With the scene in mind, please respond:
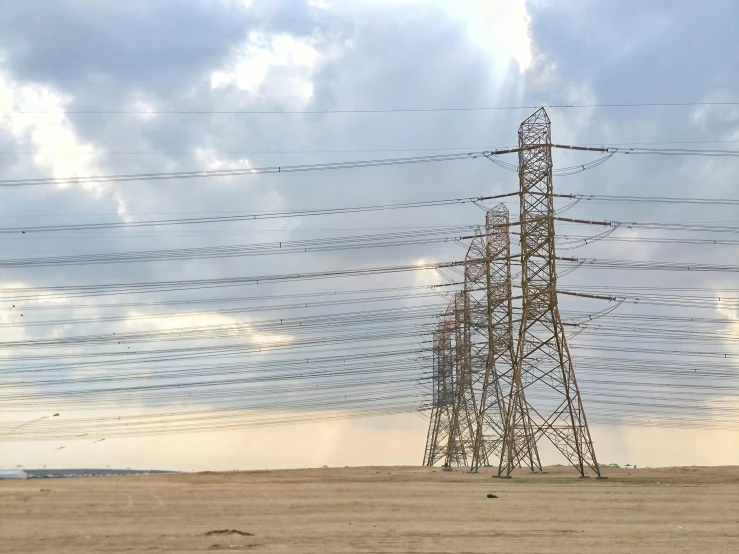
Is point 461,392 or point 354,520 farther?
point 461,392

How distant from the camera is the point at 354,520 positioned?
25.7 metres

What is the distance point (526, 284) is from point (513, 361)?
15.2 ft

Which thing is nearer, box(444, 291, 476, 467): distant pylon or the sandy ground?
the sandy ground

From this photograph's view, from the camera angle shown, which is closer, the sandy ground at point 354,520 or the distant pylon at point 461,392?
the sandy ground at point 354,520

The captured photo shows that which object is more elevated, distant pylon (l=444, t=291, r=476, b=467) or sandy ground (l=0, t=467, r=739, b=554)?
distant pylon (l=444, t=291, r=476, b=467)

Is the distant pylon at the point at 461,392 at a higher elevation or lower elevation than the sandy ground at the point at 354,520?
higher

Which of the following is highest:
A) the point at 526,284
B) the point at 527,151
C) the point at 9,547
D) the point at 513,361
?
the point at 527,151

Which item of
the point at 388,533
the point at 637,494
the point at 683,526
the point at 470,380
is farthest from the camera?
the point at 470,380

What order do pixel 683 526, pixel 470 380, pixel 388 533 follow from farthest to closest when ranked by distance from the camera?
pixel 470 380 → pixel 683 526 → pixel 388 533

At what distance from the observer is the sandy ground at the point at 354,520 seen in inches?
820

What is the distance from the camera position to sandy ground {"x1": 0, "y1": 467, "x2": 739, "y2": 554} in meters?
20.8

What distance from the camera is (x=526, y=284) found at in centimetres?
4769

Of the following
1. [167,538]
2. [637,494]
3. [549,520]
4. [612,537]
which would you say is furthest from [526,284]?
[167,538]

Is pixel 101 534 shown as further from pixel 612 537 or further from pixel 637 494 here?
pixel 637 494
